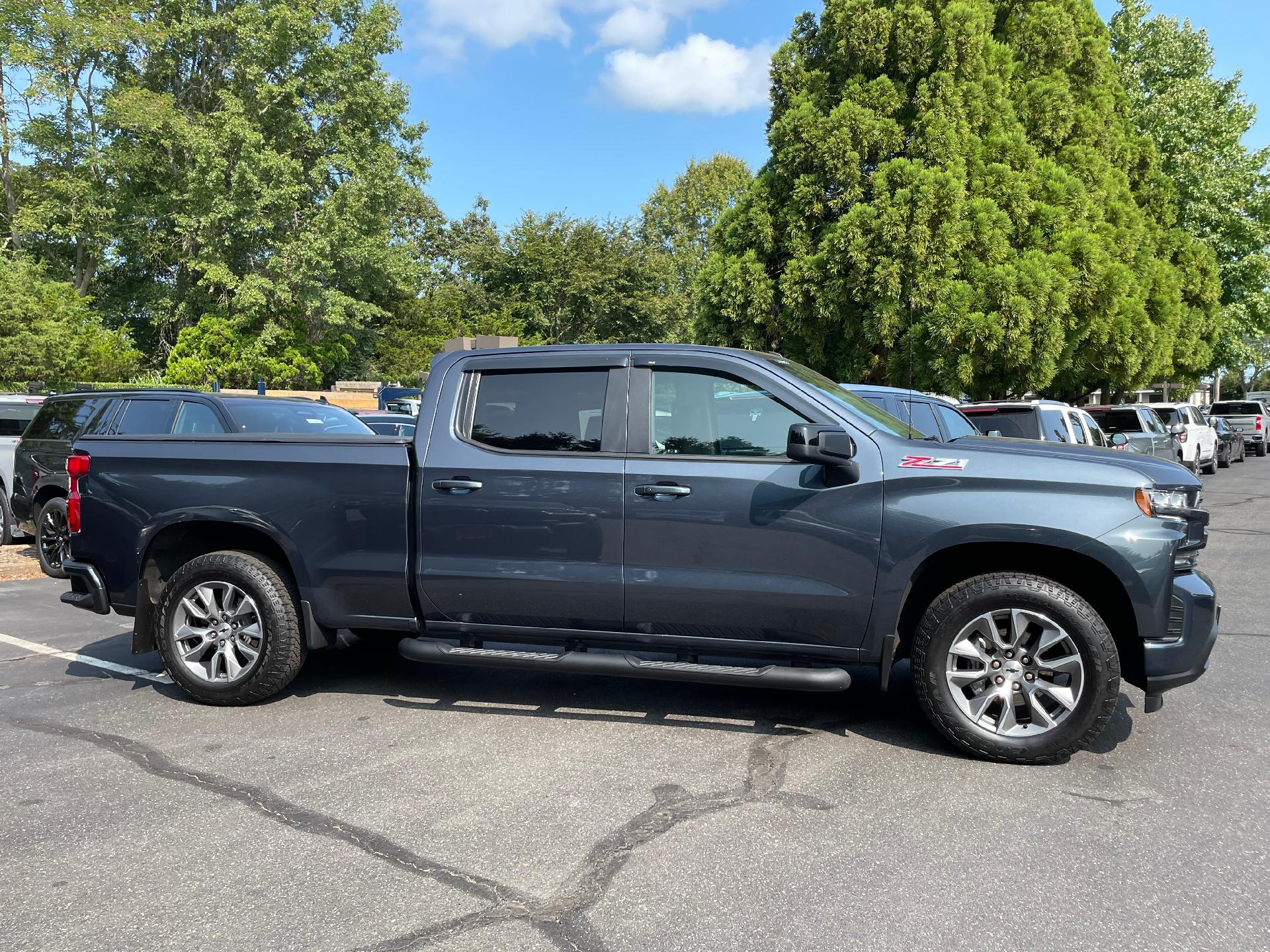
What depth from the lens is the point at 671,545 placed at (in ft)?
15.6

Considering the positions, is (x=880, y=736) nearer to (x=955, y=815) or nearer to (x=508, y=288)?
(x=955, y=815)

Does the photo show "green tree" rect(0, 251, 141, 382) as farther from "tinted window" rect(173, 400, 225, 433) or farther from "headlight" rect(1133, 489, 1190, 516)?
"headlight" rect(1133, 489, 1190, 516)

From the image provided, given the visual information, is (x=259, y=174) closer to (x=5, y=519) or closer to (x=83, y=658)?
(x=5, y=519)

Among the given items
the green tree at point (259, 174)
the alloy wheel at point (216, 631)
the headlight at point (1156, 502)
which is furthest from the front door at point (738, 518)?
the green tree at point (259, 174)

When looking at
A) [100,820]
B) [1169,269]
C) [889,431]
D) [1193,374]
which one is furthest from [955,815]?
[1193,374]

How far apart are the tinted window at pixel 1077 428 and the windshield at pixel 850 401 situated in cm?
835

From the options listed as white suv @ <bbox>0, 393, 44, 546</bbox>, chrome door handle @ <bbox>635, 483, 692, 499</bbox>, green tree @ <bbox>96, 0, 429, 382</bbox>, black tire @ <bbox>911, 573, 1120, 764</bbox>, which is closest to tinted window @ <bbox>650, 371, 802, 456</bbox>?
chrome door handle @ <bbox>635, 483, 692, 499</bbox>

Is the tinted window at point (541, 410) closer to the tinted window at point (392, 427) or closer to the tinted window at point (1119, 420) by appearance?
the tinted window at point (392, 427)

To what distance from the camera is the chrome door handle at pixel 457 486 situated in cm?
504

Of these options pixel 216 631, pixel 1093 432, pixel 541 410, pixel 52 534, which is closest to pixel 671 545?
pixel 541 410

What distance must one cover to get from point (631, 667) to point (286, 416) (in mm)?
5820

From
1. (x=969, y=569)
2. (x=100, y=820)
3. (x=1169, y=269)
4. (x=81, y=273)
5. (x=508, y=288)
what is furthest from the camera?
(x=508, y=288)

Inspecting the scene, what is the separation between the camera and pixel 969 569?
471 centimetres

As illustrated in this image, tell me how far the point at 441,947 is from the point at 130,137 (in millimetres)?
38748
